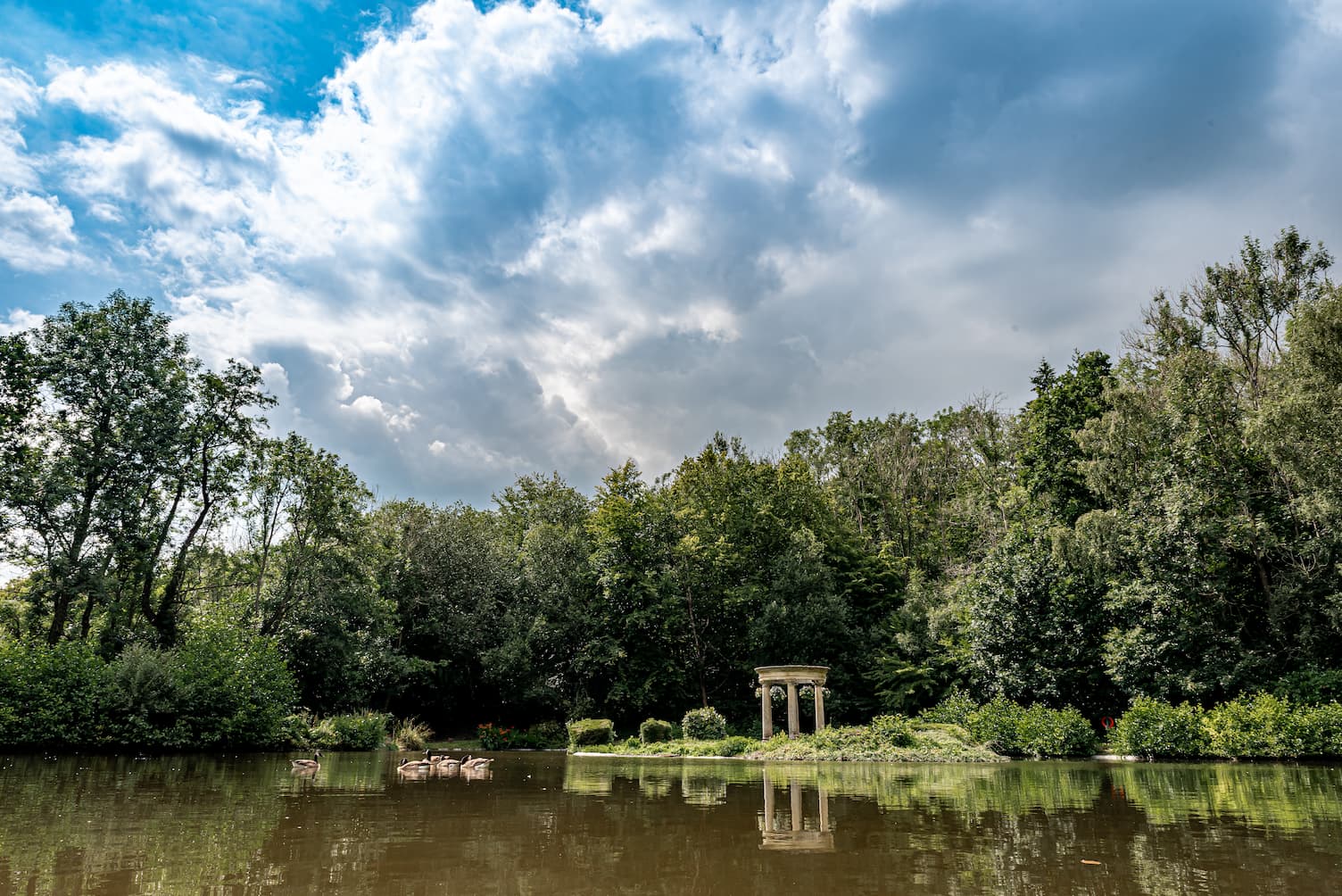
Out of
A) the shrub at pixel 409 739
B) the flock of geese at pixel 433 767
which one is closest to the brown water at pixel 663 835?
the flock of geese at pixel 433 767

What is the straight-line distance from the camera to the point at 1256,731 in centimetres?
1825

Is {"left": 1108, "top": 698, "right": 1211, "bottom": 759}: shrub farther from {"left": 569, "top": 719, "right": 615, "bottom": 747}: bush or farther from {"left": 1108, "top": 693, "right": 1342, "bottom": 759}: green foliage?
{"left": 569, "top": 719, "right": 615, "bottom": 747}: bush

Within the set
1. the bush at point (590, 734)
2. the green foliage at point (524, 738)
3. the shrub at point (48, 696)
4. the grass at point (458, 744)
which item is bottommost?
the grass at point (458, 744)

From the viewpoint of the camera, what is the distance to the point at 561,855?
6328mm

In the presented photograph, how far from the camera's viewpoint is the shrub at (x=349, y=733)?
74.1 ft

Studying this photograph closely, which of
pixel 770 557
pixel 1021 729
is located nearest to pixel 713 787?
pixel 1021 729

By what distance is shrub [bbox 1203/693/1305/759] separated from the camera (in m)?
18.0

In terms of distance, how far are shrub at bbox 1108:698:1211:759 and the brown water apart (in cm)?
579

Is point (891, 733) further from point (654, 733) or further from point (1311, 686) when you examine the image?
point (1311, 686)

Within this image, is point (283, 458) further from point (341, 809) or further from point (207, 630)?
point (341, 809)

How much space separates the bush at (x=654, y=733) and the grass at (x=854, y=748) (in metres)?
1.68

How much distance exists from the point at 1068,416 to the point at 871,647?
41.1 feet

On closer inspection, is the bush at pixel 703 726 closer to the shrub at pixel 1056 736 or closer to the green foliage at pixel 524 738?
the green foliage at pixel 524 738

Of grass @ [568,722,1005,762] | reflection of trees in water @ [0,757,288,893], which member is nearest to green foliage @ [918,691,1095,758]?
grass @ [568,722,1005,762]
